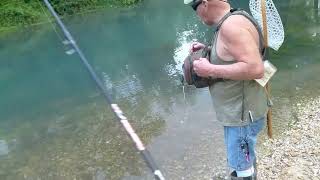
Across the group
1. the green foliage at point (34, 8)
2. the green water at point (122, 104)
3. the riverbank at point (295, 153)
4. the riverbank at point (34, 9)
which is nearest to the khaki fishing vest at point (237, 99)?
the riverbank at point (295, 153)

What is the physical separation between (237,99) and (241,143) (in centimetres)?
36

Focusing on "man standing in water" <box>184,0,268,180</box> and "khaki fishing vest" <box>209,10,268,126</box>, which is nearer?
"man standing in water" <box>184,0,268,180</box>

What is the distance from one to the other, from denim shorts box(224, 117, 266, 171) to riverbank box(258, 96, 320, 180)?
7.26ft

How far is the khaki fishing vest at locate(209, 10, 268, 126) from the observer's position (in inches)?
126

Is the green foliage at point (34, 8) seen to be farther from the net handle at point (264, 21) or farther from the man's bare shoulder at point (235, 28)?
the man's bare shoulder at point (235, 28)

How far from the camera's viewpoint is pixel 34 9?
33500 mm

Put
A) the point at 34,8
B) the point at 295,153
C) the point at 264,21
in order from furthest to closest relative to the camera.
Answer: the point at 34,8, the point at 295,153, the point at 264,21

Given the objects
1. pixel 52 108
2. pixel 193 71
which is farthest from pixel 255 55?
pixel 52 108

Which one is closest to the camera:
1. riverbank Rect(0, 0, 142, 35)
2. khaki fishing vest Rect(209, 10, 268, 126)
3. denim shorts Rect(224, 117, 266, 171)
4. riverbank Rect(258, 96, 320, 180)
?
khaki fishing vest Rect(209, 10, 268, 126)

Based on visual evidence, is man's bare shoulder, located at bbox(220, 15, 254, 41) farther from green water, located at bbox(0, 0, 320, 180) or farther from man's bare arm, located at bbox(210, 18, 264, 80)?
green water, located at bbox(0, 0, 320, 180)

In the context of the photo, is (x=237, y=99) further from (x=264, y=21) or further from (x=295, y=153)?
(x=295, y=153)

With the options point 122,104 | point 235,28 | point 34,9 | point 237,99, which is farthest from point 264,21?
point 34,9

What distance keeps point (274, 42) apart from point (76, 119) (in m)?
7.61

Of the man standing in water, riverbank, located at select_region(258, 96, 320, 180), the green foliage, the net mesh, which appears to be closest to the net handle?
the net mesh
